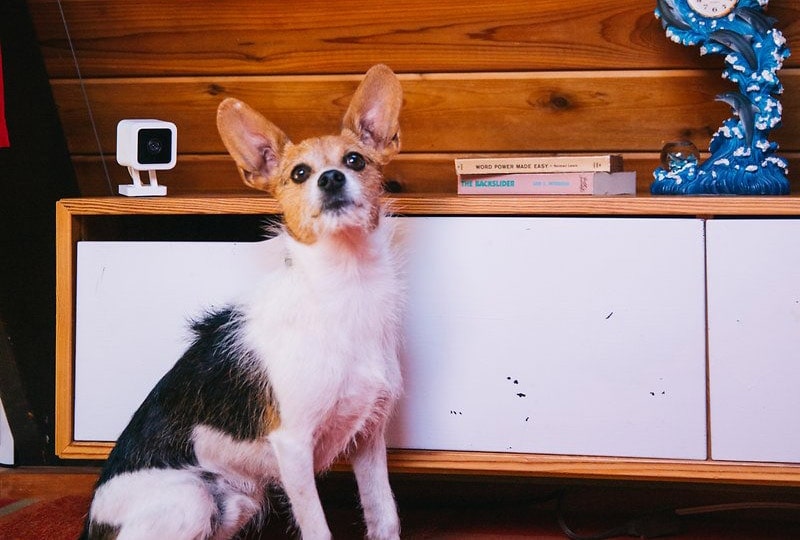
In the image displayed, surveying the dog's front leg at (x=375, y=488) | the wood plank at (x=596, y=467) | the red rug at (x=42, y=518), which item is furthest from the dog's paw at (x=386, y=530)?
the red rug at (x=42, y=518)

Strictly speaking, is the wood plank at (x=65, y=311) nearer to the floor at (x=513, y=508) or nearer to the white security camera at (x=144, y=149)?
the white security camera at (x=144, y=149)

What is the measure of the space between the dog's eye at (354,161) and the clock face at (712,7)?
0.72 meters

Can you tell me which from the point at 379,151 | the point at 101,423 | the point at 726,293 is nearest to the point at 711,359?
the point at 726,293

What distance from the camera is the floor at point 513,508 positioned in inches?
62.9

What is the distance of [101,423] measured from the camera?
148 centimetres

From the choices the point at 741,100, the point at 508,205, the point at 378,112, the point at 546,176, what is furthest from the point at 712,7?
the point at 378,112

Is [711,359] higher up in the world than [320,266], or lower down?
lower down

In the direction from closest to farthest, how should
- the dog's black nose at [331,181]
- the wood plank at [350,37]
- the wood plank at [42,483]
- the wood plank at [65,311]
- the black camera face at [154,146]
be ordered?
the dog's black nose at [331,181] → the wood plank at [65,311] → the black camera face at [154,146] → the wood plank at [350,37] → the wood plank at [42,483]

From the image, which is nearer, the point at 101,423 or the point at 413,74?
the point at 101,423

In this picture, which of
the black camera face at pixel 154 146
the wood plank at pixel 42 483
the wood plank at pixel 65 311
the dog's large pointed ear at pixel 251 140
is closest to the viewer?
the dog's large pointed ear at pixel 251 140

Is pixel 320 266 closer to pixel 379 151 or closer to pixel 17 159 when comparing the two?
pixel 379 151

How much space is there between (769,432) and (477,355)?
0.47 metres

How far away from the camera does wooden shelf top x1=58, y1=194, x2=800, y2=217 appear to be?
131cm

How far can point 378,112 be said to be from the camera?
52.6 inches
